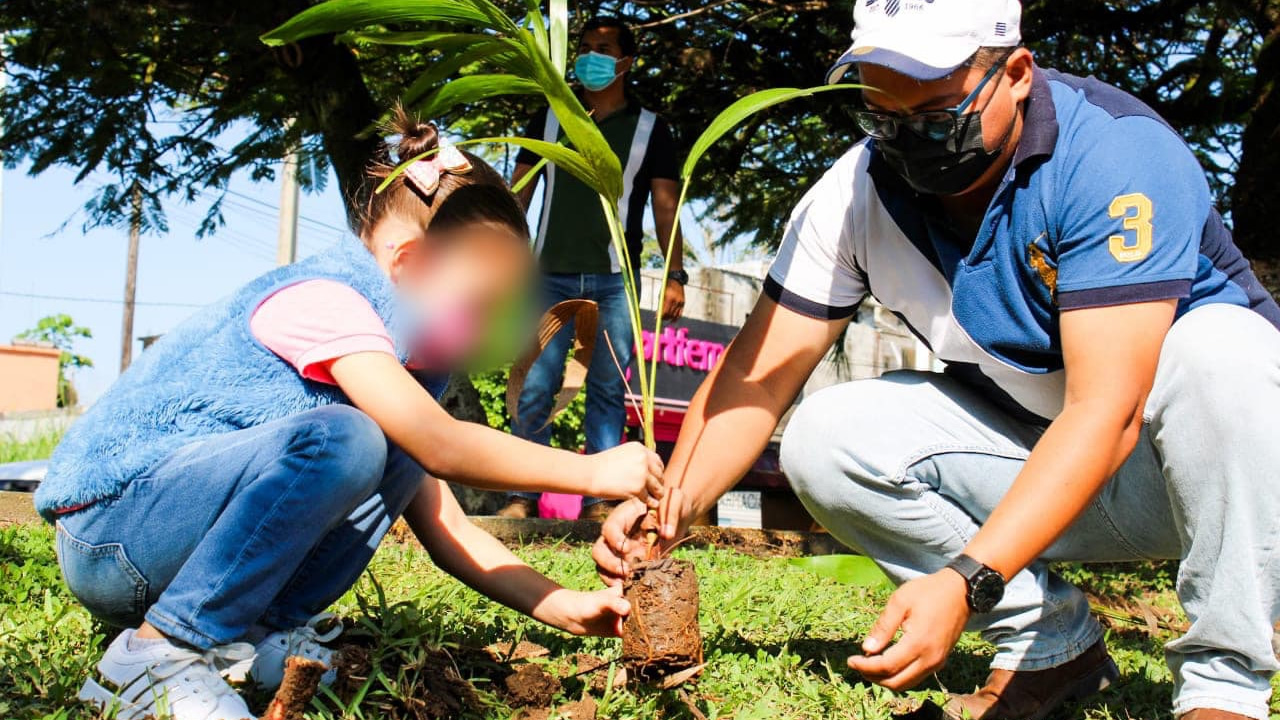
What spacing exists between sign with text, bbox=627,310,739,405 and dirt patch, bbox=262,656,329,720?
32.0ft

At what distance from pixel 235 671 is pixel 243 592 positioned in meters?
0.25

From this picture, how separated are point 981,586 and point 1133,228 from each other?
644 mm

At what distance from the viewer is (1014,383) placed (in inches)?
79.5

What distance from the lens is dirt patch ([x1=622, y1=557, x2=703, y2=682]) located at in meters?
1.70

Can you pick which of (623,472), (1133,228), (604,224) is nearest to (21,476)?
(604,224)

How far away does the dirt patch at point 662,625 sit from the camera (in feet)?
5.57

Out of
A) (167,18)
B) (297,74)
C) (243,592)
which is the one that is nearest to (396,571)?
(243,592)

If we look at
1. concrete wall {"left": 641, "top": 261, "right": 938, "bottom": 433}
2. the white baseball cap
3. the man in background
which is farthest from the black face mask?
concrete wall {"left": 641, "top": 261, "right": 938, "bottom": 433}

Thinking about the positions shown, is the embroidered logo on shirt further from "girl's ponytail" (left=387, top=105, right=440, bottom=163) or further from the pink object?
the pink object

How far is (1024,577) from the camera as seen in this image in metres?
1.97

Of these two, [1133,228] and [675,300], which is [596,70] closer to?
[675,300]

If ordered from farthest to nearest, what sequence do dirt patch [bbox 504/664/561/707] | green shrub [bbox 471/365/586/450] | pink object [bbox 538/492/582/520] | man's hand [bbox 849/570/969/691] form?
green shrub [bbox 471/365/586/450] < pink object [bbox 538/492/582/520] < dirt patch [bbox 504/664/561/707] < man's hand [bbox 849/570/969/691]

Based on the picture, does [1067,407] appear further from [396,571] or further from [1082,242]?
[396,571]

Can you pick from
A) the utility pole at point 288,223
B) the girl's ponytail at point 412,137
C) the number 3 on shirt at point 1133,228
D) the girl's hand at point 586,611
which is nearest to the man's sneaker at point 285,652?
the girl's hand at point 586,611
